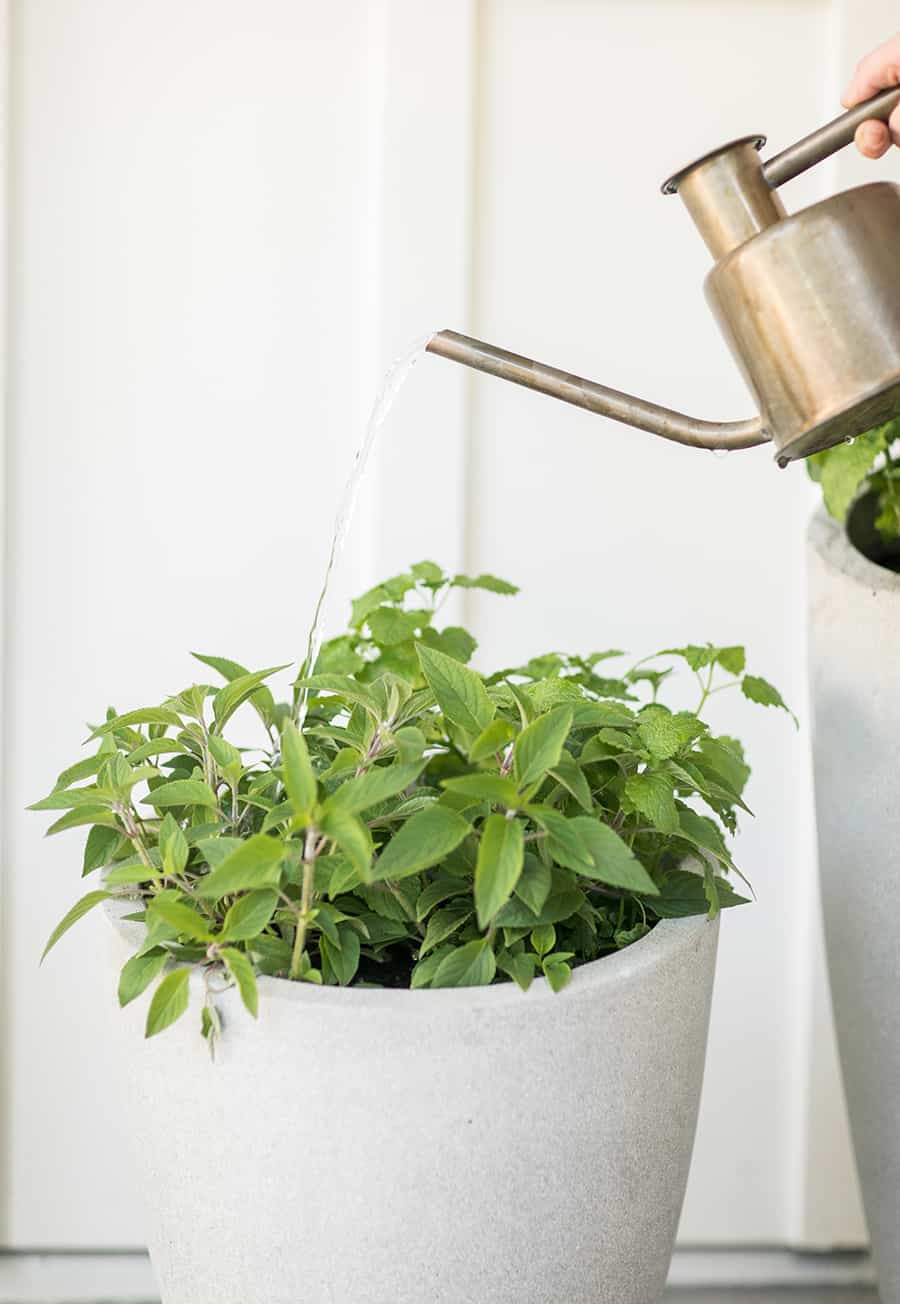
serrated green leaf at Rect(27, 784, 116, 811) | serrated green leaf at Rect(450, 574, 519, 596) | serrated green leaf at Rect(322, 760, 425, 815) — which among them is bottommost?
serrated green leaf at Rect(27, 784, 116, 811)

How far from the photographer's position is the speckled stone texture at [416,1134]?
715 mm

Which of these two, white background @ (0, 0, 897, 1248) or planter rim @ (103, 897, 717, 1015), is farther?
white background @ (0, 0, 897, 1248)

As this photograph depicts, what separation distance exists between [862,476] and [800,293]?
404 mm

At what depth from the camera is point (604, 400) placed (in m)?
0.87

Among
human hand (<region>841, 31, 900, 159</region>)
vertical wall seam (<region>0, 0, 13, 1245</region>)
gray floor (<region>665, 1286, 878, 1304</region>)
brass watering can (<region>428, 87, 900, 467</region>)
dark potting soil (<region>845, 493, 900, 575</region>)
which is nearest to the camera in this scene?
brass watering can (<region>428, 87, 900, 467</region>)

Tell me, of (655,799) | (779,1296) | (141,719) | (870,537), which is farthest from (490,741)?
(779,1296)

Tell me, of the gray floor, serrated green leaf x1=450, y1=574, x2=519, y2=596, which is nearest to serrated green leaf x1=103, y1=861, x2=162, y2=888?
serrated green leaf x1=450, y1=574, x2=519, y2=596

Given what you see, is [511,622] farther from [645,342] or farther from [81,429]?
[81,429]

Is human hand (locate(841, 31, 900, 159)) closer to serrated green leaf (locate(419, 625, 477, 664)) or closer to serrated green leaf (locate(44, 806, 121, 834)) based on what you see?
serrated green leaf (locate(419, 625, 477, 664))

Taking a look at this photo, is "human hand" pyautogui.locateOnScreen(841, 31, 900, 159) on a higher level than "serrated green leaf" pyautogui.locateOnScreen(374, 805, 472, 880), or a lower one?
higher

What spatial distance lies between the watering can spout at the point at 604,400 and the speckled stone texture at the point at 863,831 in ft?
0.94

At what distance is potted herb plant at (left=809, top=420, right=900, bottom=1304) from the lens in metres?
1.11

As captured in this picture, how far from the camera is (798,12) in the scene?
5.01ft

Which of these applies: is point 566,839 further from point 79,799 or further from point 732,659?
point 732,659
